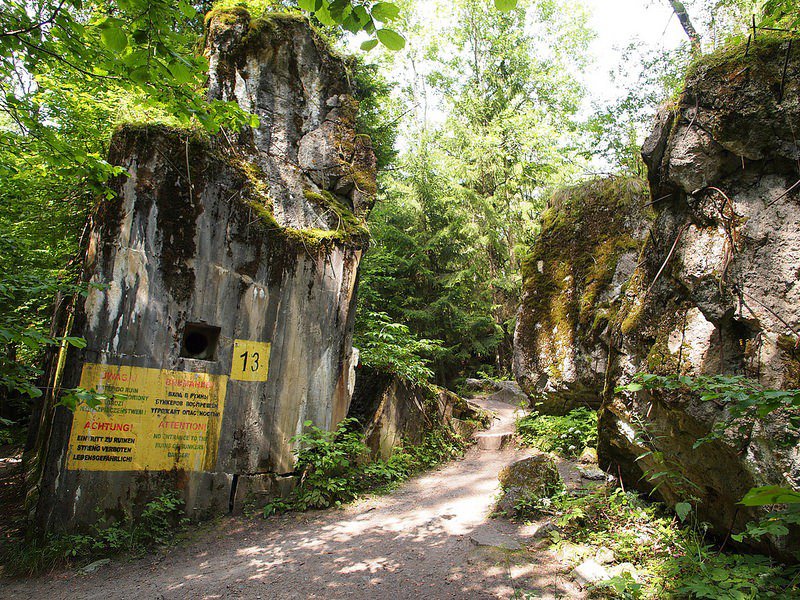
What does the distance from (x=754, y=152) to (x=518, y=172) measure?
13.6m

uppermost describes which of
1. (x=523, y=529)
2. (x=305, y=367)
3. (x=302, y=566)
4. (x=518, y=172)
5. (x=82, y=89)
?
(x=518, y=172)

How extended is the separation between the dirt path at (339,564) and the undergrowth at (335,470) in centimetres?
26

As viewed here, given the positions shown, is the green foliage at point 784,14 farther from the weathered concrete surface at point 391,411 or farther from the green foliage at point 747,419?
the weathered concrete surface at point 391,411

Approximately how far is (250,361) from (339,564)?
2.92 metres

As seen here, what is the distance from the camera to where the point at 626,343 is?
4.93 m

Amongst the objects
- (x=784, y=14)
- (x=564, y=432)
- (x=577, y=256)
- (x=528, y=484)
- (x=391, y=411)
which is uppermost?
(x=784, y=14)

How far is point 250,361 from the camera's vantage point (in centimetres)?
642

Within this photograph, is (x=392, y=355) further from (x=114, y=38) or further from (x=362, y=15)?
(x=362, y=15)

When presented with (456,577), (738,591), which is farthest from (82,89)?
(738,591)

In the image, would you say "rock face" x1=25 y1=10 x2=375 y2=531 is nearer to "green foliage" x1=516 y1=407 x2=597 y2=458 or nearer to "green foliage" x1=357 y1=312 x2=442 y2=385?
"green foliage" x1=357 y1=312 x2=442 y2=385

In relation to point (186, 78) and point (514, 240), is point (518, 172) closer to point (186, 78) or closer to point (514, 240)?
point (514, 240)

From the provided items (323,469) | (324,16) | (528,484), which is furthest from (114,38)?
(528,484)

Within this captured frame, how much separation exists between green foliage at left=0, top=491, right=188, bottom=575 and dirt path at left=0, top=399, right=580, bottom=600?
235mm

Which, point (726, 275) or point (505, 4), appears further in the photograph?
point (726, 275)
